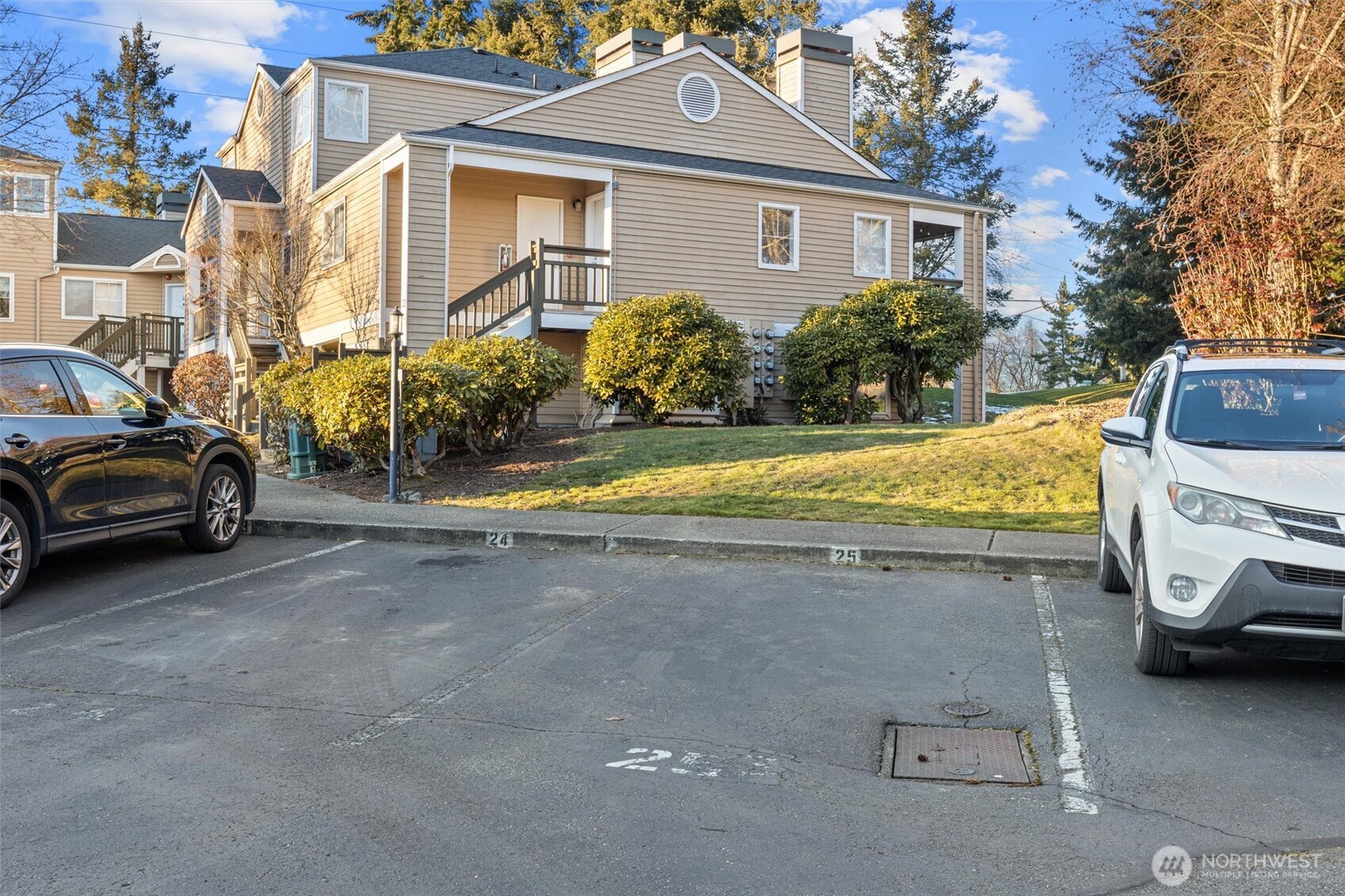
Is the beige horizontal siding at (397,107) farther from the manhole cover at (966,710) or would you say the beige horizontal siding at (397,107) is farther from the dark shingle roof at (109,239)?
the manhole cover at (966,710)

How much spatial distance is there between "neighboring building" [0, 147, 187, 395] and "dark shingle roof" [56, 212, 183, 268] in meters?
0.03

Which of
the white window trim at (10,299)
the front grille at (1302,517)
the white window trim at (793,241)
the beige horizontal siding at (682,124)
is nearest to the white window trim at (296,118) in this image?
the beige horizontal siding at (682,124)

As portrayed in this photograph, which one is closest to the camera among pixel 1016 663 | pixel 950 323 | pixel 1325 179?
pixel 1016 663

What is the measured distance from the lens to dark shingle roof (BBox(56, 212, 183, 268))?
Result: 113 feet

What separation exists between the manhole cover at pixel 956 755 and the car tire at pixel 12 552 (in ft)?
19.9

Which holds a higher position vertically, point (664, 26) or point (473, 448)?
point (664, 26)

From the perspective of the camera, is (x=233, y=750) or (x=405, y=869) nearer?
(x=405, y=869)

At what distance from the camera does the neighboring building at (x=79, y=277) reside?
104 feet

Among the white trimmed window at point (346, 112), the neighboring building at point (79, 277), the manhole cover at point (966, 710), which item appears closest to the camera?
the manhole cover at point (966, 710)

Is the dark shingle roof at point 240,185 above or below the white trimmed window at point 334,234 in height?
above

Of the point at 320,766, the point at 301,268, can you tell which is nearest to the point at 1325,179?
the point at 320,766

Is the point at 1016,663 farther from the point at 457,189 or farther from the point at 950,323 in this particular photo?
the point at 457,189

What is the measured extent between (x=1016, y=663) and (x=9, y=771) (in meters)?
4.95

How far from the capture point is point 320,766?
4.68 meters
